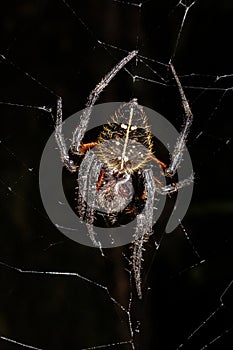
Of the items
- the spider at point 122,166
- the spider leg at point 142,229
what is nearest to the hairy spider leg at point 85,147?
the spider at point 122,166

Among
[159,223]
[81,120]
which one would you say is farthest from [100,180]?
[159,223]

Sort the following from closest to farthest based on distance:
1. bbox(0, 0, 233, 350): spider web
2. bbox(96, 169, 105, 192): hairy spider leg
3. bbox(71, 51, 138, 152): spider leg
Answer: bbox(71, 51, 138, 152): spider leg < bbox(96, 169, 105, 192): hairy spider leg < bbox(0, 0, 233, 350): spider web

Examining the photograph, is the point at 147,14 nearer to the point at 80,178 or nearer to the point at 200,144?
the point at 200,144

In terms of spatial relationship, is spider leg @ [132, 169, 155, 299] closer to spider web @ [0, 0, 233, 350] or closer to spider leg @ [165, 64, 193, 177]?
spider leg @ [165, 64, 193, 177]

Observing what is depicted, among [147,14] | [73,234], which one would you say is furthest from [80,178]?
[147,14]

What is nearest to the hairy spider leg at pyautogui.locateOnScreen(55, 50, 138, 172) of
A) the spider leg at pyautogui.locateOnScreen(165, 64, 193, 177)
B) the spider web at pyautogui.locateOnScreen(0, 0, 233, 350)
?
the spider leg at pyautogui.locateOnScreen(165, 64, 193, 177)

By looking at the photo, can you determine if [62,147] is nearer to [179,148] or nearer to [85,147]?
[85,147]

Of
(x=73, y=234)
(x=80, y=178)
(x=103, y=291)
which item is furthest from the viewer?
(x=103, y=291)

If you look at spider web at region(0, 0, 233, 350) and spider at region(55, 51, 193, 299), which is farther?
spider web at region(0, 0, 233, 350)
